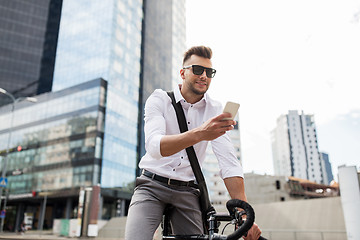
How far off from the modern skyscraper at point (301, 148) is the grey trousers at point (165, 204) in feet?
533

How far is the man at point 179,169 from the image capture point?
217 cm

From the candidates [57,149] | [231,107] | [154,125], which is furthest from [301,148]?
[231,107]

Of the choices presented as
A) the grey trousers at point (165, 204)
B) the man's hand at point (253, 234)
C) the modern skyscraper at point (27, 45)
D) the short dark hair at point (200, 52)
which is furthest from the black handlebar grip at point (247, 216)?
the modern skyscraper at point (27, 45)

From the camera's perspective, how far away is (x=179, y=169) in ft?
7.82

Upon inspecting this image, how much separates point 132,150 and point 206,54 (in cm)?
5512

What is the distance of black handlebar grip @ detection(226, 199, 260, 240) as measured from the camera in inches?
59.9

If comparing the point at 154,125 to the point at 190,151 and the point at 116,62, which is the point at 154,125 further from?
the point at 116,62

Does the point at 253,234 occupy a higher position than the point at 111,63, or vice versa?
the point at 111,63

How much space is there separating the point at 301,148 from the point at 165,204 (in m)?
164

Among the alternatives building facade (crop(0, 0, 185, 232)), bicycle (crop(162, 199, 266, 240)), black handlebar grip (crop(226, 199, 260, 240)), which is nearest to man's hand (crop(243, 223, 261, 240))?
bicycle (crop(162, 199, 266, 240))

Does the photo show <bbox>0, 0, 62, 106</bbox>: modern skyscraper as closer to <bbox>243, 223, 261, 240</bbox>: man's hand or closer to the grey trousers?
the grey trousers

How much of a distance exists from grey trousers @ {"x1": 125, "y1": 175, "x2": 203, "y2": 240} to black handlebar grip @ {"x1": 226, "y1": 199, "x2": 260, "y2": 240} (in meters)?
0.65

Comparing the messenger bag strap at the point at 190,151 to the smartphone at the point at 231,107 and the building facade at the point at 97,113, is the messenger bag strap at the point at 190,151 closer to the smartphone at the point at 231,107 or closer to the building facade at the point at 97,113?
the smartphone at the point at 231,107

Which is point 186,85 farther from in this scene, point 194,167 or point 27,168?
point 27,168
